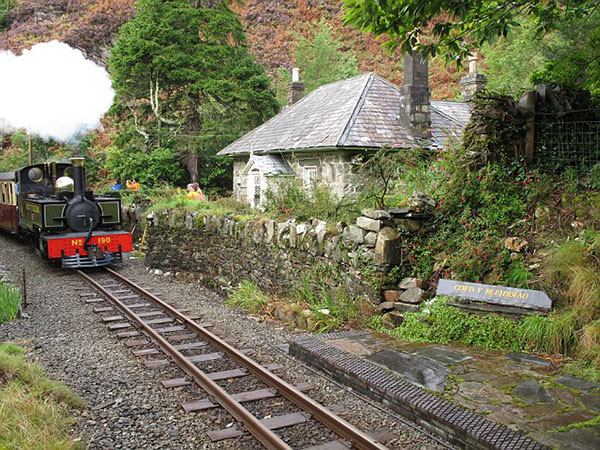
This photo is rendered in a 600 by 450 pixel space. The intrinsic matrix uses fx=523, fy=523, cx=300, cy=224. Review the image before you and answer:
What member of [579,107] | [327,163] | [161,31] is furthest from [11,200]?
[579,107]

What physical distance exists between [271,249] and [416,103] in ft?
23.2

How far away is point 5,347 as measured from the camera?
6828 millimetres

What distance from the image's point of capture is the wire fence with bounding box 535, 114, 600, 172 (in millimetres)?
8070

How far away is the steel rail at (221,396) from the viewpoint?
476 cm

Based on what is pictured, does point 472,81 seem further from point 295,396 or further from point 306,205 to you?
point 295,396

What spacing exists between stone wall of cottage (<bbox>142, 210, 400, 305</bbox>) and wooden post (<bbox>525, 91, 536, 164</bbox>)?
8.32 ft

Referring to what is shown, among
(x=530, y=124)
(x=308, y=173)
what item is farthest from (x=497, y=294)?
(x=308, y=173)

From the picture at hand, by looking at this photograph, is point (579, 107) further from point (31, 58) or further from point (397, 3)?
point (31, 58)

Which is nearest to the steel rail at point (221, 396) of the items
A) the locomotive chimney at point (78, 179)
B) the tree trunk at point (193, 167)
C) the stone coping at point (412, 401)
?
the stone coping at point (412, 401)

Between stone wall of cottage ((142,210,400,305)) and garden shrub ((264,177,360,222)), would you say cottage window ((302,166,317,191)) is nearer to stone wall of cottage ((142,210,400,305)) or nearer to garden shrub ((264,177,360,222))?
garden shrub ((264,177,360,222))

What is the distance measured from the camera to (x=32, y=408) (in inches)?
189

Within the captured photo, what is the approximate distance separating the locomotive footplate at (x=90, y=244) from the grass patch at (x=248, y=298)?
188 inches

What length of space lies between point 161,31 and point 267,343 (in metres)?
16.8

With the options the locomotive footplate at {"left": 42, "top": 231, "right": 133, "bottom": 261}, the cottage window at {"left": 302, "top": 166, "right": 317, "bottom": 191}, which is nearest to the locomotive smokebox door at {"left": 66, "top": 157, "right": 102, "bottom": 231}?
the locomotive footplate at {"left": 42, "top": 231, "right": 133, "bottom": 261}
